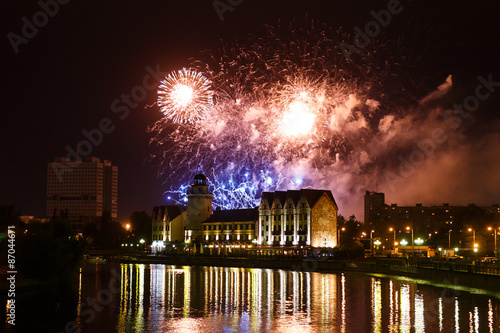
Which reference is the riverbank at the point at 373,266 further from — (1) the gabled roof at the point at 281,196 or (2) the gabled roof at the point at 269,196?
(2) the gabled roof at the point at 269,196

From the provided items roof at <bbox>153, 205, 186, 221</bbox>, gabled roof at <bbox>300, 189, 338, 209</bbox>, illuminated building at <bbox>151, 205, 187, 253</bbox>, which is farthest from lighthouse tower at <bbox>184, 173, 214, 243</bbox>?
gabled roof at <bbox>300, 189, 338, 209</bbox>

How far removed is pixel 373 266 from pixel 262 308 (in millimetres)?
45479

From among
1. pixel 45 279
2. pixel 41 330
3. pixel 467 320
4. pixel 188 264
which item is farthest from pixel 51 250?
pixel 188 264

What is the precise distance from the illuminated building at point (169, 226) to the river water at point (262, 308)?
87.5 metres

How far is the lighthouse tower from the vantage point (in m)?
156

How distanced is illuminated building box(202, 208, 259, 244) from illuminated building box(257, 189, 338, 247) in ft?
21.9

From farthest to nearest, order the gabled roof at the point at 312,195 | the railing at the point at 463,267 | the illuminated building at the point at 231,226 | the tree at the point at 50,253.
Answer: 1. the illuminated building at the point at 231,226
2. the gabled roof at the point at 312,195
3. the tree at the point at 50,253
4. the railing at the point at 463,267

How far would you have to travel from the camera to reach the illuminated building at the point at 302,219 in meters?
125

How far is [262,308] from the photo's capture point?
2025 inches

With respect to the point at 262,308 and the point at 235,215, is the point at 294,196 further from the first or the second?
the point at 262,308

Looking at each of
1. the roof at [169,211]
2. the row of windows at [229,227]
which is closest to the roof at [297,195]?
the row of windows at [229,227]

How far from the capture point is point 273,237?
132875 mm

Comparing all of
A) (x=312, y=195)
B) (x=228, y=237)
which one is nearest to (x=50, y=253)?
(x=312, y=195)

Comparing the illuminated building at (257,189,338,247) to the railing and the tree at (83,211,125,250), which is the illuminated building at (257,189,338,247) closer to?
the railing
